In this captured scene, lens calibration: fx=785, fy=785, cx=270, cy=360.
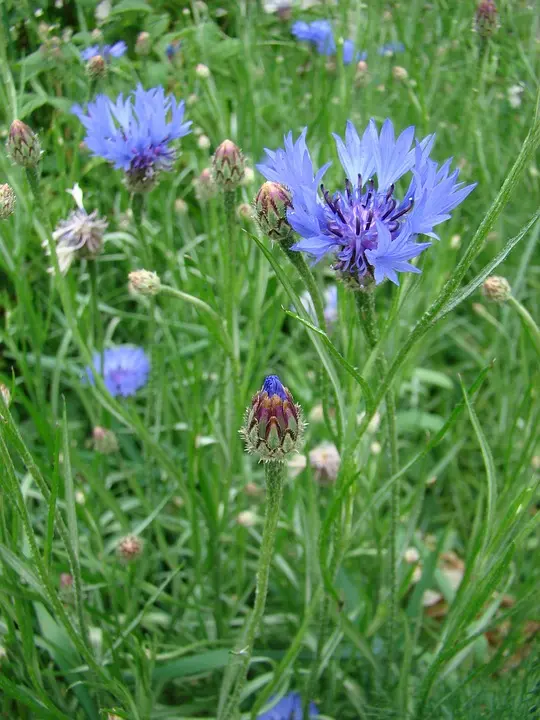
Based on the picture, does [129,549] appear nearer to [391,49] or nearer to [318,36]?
[318,36]

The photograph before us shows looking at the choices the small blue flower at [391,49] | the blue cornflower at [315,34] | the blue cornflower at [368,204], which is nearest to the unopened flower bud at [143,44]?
the blue cornflower at [315,34]

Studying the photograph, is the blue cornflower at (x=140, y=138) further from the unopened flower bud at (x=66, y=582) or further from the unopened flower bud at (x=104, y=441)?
the unopened flower bud at (x=66, y=582)

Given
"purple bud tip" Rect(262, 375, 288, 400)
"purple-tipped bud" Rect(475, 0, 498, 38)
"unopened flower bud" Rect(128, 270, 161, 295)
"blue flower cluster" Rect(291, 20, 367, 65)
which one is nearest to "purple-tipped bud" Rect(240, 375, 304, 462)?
"purple bud tip" Rect(262, 375, 288, 400)

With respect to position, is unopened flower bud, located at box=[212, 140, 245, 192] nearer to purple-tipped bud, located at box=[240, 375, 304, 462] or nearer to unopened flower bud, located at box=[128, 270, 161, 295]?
unopened flower bud, located at box=[128, 270, 161, 295]

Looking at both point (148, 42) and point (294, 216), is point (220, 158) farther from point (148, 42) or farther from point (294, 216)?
point (148, 42)

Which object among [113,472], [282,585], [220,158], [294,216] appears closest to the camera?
[294,216]

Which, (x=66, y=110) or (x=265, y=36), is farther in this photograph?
(x=265, y=36)

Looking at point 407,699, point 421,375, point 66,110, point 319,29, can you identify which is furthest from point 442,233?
point 407,699
